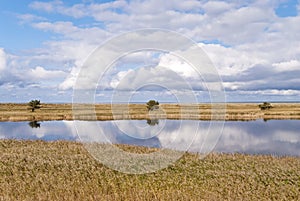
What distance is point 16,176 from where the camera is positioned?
47.0 feet

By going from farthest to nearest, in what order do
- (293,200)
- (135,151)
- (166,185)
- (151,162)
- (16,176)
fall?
(135,151), (151,162), (16,176), (166,185), (293,200)

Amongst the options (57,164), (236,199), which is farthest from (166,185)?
(57,164)

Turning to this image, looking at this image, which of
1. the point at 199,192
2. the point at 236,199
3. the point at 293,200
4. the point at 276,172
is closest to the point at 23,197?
the point at 199,192

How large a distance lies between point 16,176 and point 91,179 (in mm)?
3291

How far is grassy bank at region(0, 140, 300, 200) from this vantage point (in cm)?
1165

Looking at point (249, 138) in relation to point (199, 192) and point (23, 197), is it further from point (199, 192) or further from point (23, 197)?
point (23, 197)

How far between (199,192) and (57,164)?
25.0ft

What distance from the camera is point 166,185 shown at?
13289 mm

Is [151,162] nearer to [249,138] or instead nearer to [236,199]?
[236,199]

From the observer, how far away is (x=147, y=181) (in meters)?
13.9

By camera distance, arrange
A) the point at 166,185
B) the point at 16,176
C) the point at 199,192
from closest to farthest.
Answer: the point at 199,192, the point at 166,185, the point at 16,176

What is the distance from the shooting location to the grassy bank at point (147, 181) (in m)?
11.6

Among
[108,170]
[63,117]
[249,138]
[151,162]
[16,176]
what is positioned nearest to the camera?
[16,176]

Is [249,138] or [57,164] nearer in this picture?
[57,164]
